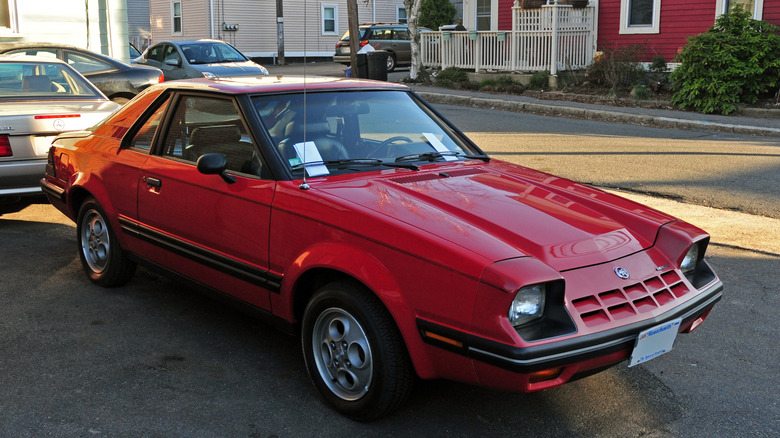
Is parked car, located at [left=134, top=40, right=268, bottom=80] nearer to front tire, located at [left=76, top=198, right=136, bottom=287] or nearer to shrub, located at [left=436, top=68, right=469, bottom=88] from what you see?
shrub, located at [left=436, top=68, right=469, bottom=88]

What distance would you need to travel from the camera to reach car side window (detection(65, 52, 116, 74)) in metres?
12.4

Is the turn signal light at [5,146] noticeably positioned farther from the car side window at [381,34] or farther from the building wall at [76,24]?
the car side window at [381,34]

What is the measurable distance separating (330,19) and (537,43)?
21191 mm

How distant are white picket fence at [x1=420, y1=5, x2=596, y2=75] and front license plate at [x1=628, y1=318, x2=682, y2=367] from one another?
57.1 feet

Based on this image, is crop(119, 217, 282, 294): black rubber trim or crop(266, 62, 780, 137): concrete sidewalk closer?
crop(119, 217, 282, 294): black rubber trim

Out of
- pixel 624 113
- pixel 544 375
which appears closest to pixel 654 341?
pixel 544 375

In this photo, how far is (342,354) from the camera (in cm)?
351

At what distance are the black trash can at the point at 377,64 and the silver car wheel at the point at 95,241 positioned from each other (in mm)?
15839

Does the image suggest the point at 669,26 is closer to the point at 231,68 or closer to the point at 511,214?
the point at 231,68

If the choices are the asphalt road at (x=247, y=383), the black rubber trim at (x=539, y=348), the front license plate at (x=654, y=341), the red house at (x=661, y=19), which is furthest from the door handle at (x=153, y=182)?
the red house at (x=661, y=19)

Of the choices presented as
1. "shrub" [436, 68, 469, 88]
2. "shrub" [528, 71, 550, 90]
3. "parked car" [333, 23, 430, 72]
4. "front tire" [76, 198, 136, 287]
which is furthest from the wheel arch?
"parked car" [333, 23, 430, 72]

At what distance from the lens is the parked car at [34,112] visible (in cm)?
663

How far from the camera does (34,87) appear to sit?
802 centimetres

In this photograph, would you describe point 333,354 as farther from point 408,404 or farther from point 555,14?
point 555,14
